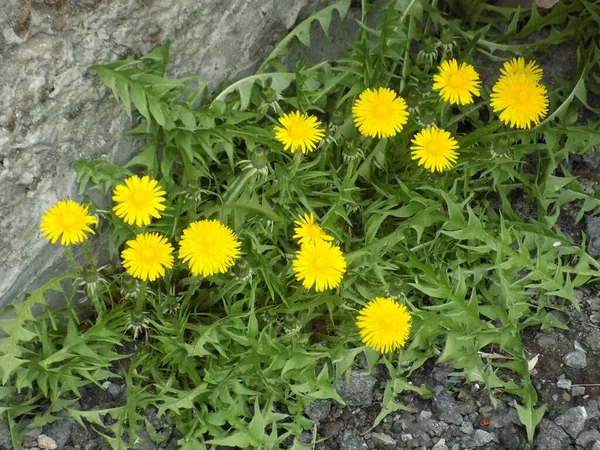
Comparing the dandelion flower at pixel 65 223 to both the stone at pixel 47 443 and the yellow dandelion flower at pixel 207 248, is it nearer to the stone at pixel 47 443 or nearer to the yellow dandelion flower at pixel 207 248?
the yellow dandelion flower at pixel 207 248

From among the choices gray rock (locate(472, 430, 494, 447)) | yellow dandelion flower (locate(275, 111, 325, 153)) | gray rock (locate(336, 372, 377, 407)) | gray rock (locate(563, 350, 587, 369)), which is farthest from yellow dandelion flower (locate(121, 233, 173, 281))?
gray rock (locate(563, 350, 587, 369))

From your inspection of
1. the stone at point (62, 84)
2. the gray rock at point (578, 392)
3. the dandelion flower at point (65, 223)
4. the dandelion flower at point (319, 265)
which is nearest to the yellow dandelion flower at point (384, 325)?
the dandelion flower at point (319, 265)

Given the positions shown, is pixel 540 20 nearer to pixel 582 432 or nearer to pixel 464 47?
pixel 464 47

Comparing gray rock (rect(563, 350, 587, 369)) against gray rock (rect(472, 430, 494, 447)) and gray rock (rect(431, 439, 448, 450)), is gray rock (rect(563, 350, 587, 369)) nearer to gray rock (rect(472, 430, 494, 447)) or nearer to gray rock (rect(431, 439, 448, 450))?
gray rock (rect(472, 430, 494, 447))

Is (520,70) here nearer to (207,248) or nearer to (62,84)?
(207,248)

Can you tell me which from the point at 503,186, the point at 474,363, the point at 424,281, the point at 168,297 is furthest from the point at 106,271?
the point at 503,186

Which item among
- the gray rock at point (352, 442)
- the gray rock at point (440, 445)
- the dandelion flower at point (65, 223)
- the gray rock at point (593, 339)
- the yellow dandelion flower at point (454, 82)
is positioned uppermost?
the yellow dandelion flower at point (454, 82)
